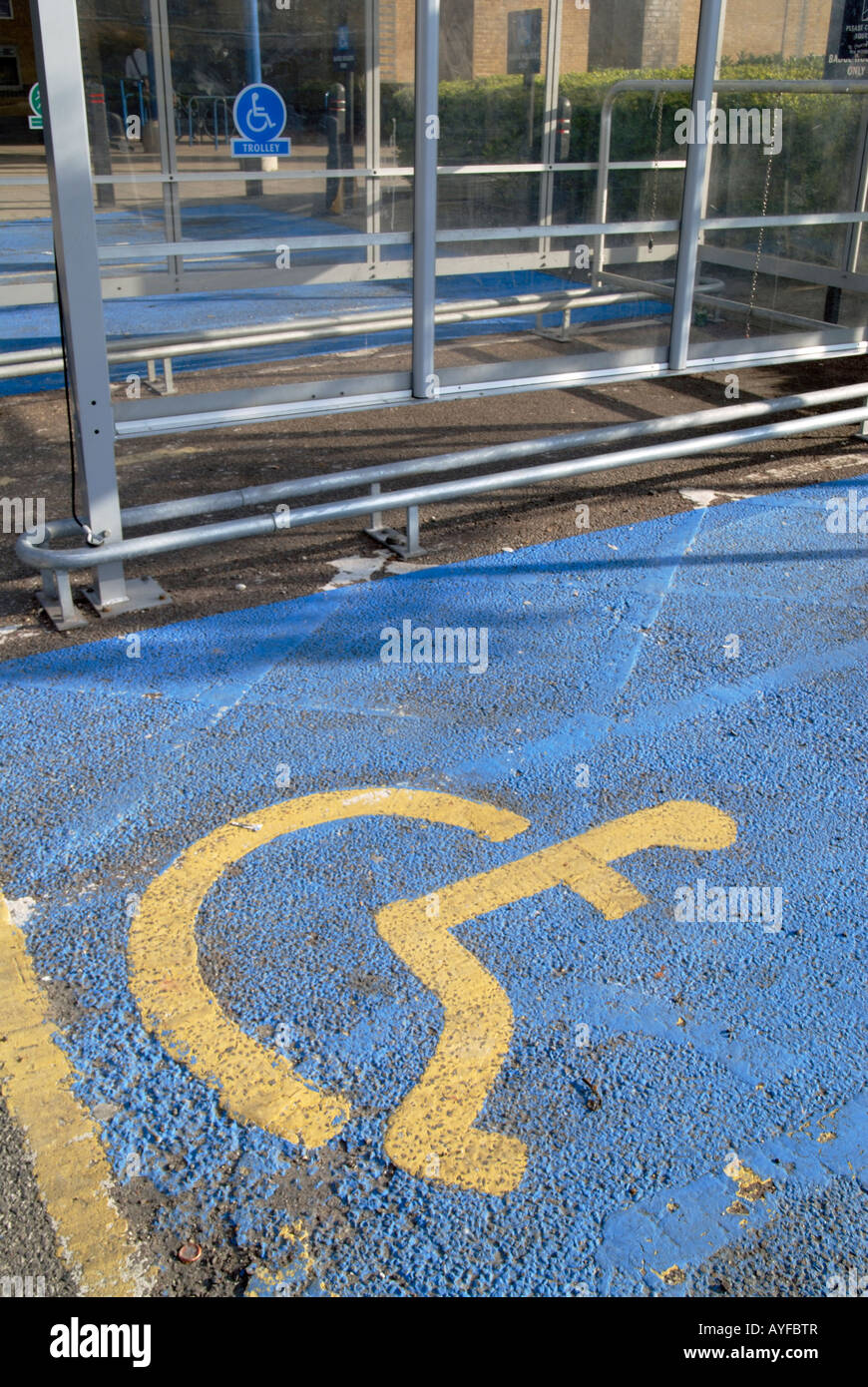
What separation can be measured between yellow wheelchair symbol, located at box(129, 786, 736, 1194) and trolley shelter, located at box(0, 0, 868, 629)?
5.92ft

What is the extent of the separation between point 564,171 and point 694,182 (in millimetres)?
1651

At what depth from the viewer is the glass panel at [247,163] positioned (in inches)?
255

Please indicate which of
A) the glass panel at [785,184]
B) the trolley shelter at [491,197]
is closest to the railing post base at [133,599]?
the trolley shelter at [491,197]

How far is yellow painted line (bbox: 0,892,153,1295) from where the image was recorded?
2.08m

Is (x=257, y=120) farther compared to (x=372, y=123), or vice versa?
(x=372, y=123)

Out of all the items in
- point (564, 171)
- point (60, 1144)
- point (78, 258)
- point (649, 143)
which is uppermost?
point (649, 143)

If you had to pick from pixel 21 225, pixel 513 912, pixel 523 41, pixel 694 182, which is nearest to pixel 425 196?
pixel 694 182

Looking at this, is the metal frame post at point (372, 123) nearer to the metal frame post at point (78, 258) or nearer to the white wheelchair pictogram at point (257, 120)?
the white wheelchair pictogram at point (257, 120)

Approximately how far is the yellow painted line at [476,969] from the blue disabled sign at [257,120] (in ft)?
17.3

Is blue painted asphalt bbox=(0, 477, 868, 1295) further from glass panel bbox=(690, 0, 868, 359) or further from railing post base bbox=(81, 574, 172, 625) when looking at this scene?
glass panel bbox=(690, 0, 868, 359)

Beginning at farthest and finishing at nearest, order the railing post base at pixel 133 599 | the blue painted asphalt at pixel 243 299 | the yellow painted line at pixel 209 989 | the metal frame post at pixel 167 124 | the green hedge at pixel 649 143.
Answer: the blue painted asphalt at pixel 243 299 → the metal frame post at pixel 167 124 → the green hedge at pixel 649 143 → the railing post base at pixel 133 599 → the yellow painted line at pixel 209 989

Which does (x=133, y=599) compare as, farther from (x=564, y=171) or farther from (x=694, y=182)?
(x=564, y=171)

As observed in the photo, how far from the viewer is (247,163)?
7.25 m

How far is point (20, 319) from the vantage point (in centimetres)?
1071
